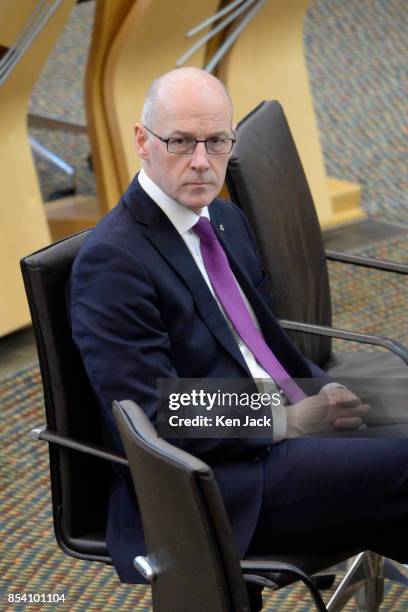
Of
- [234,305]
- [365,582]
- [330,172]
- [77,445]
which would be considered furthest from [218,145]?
[330,172]

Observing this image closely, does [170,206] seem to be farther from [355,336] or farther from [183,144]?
[355,336]

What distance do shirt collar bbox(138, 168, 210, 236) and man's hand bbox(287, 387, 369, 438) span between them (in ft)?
1.19

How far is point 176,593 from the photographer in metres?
1.74

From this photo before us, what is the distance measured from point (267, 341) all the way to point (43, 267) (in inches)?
17.6

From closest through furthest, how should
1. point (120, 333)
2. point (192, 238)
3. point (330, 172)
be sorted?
point (120, 333)
point (192, 238)
point (330, 172)

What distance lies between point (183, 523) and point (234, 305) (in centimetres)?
Answer: 63

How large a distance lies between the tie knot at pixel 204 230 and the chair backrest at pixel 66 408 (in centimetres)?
20

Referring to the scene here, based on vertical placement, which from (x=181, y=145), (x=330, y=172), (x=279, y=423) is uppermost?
(x=181, y=145)

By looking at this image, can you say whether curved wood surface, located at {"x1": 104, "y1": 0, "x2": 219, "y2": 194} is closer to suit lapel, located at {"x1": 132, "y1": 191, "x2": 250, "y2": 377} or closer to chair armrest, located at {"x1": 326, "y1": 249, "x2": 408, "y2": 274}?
chair armrest, located at {"x1": 326, "y1": 249, "x2": 408, "y2": 274}

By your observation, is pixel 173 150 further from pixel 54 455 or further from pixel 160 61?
pixel 160 61

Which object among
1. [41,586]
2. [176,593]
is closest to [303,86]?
[41,586]

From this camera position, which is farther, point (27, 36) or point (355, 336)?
point (27, 36)

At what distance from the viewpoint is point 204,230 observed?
2.21 m

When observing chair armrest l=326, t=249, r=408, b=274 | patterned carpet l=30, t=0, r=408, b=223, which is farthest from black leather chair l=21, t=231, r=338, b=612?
patterned carpet l=30, t=0, r=408, b=223
